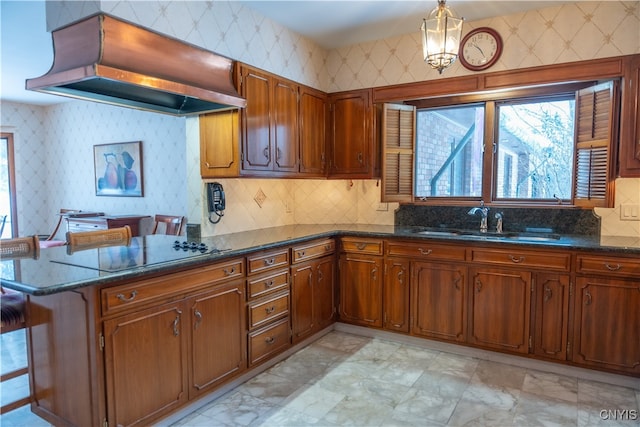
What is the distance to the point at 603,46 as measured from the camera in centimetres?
293

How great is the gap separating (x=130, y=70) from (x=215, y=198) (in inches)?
44.7

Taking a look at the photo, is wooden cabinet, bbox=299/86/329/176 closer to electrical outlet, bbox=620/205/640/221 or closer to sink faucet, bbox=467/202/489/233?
sink faucet, bbox=467/202/489/233

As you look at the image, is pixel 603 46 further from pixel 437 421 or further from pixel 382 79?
pixel 437 421

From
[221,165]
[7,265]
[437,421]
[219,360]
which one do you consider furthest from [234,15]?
[437,421]

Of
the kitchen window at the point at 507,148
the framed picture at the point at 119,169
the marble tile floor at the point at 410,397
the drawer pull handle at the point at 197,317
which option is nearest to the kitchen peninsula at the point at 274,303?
the drawer pull handle at the point at 197,317

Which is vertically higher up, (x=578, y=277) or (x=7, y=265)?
(x=7, y=265)

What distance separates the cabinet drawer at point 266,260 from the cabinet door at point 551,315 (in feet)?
5.93

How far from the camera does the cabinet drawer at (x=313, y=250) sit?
10.3ft

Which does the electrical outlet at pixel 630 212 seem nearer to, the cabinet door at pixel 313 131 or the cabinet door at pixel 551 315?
the cabinet door at pixel 551 315

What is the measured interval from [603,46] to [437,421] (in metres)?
2.83

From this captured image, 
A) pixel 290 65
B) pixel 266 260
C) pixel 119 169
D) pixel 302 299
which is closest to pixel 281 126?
pixel 290 65

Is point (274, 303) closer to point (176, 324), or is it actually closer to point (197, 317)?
point (197, 317)

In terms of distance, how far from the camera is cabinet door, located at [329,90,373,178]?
377 cm

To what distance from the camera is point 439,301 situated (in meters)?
3.21
